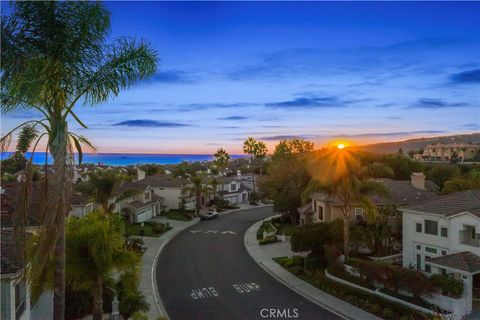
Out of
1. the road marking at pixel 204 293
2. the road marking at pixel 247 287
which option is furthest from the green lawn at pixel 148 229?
the road marking at pixel 247 287

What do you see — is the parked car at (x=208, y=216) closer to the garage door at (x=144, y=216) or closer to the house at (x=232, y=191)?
the garage door at (x=144, y=216)

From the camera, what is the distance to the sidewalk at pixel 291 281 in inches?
877

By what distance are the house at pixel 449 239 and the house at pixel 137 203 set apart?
113 feet

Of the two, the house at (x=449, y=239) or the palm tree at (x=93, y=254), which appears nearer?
the palm tree at (x=93, y=254)

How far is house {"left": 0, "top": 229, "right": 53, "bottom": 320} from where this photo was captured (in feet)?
38.4

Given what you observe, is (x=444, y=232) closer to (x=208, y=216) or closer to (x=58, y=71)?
(x=58, y=71)

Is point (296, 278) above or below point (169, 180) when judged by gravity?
below

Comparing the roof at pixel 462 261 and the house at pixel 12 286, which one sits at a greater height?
the house at pixel 12 286

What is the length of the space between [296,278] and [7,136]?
77.9 feet

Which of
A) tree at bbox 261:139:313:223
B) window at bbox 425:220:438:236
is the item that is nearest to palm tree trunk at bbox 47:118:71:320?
window at bbox 425:220:438:236

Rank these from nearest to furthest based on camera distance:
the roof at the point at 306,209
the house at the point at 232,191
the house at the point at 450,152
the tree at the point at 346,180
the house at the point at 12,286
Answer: the house at the point at 12,286, the tree at the point at 346,180, the roof at the point at 306,209, the house at the point at 232,191, the house at the point at 450,152

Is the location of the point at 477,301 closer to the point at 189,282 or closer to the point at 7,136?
the point at 189,282

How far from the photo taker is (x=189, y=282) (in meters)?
28.2

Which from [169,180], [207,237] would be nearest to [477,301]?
[207,237]
